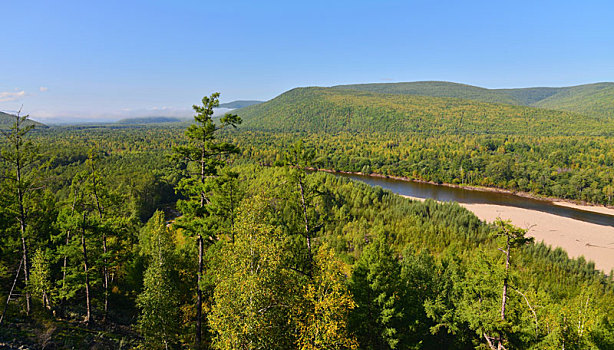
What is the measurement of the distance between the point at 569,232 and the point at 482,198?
32.8 meters

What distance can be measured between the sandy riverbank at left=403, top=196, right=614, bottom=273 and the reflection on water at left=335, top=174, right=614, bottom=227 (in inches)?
242

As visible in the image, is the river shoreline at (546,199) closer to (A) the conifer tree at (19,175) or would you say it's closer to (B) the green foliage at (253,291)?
(A) the conifer tree at (19,175)

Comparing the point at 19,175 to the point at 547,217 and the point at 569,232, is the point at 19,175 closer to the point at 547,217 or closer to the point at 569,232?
the point at 569,232

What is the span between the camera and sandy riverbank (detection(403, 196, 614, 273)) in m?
49.0

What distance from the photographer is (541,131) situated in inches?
7510

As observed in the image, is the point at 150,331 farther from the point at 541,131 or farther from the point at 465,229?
the point at 541,131

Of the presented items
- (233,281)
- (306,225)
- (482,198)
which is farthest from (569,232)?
(233,281)

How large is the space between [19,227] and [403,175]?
→ 122 metres

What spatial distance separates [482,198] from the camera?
91250 millimetres

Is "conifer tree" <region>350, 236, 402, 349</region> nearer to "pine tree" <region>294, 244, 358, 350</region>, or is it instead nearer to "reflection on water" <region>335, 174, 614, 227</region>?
"pine tree" <region>294, 244, 358, 350</region>

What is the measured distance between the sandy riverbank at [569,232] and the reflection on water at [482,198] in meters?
6.14

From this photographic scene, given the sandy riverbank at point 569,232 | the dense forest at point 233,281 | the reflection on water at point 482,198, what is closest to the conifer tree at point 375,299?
the dense forest at point 233,281

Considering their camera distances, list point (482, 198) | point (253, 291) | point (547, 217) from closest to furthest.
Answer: point (253, 291) → point (547, 217) → point (482, 198)

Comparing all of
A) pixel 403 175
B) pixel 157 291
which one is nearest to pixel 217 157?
pixel 157 291
